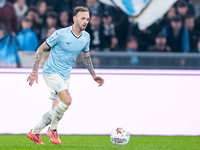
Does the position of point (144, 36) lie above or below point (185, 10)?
below

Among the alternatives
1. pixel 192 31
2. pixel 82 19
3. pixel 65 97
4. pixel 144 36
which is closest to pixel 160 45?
pixel 144 36

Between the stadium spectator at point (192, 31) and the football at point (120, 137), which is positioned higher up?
the stadium spectator at point (192, 31)

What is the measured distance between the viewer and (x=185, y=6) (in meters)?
10.1

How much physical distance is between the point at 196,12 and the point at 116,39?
1927 mm

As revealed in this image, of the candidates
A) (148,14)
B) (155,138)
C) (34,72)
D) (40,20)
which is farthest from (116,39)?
(34,72)

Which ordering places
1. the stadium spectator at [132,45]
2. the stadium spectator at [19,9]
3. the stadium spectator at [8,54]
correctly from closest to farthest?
the stadium spectator at [8,54] → the stadium spectator at [132,45] → the stadium spectator at [19,9]

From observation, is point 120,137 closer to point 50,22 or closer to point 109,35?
point 109,35

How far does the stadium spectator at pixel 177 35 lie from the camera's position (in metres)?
9.84

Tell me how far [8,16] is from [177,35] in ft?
12.4

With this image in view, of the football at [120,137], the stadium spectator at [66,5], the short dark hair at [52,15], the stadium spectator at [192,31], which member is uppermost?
the stadium spectator at [66,5]

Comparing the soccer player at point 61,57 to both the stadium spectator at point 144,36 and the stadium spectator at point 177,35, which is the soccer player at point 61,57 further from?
the stadium spectator at point 177,35

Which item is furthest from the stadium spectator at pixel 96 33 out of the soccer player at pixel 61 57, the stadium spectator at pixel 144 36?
the soccer player at pixel 61 57

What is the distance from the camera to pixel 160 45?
32.2 ft

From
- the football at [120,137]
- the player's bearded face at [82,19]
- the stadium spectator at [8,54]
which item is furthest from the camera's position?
the stadium spectator at [8,54]
